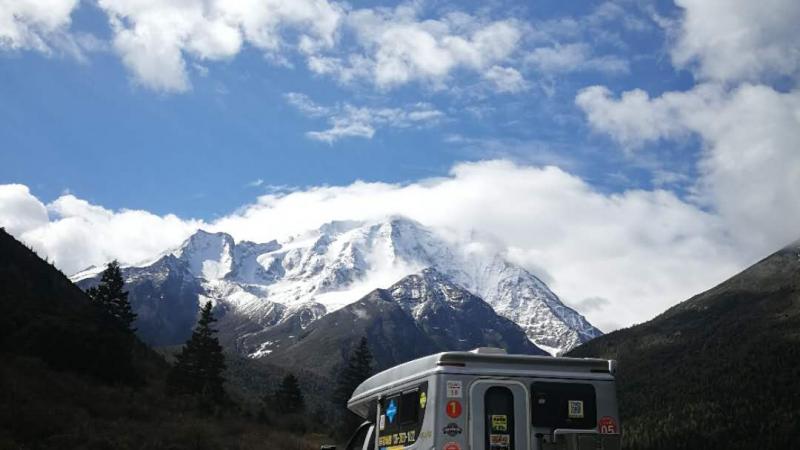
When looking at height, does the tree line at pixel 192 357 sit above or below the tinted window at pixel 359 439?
above

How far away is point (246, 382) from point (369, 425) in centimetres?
15448

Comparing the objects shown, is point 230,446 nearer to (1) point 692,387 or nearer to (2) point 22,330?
(2) point 22,330

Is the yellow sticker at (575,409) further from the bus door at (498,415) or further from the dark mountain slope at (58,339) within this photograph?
the dark mountain slope at (58,339)

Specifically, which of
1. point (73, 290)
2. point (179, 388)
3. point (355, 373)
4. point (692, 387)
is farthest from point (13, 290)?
point (692, 387)

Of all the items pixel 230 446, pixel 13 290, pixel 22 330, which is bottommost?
pixel 230 446

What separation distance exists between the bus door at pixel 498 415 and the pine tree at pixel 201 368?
115 ft

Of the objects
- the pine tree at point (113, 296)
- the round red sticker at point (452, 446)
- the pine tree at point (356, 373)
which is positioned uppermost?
the pine tree at point (113, 296)

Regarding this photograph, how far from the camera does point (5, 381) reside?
2495 centimetres

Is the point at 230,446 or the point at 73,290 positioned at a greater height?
the point at 73,290

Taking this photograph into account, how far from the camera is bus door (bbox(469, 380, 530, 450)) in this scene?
10.6m

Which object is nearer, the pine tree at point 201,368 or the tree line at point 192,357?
the pine tree at point 201,368

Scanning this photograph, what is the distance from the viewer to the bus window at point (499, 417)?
1062cm

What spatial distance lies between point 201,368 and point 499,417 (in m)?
46.1

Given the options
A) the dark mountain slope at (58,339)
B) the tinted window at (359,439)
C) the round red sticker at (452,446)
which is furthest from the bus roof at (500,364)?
the dark mountain slope at (58,339)
